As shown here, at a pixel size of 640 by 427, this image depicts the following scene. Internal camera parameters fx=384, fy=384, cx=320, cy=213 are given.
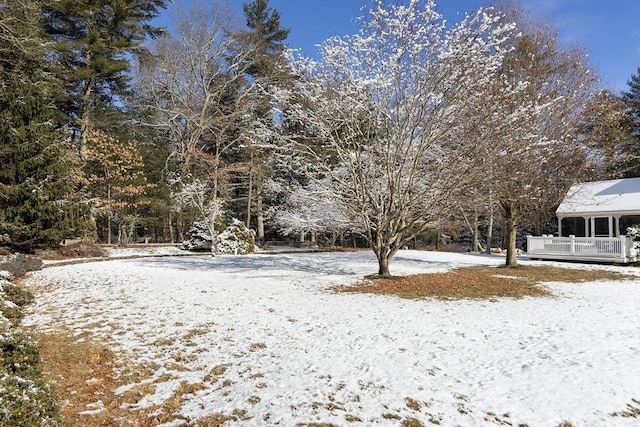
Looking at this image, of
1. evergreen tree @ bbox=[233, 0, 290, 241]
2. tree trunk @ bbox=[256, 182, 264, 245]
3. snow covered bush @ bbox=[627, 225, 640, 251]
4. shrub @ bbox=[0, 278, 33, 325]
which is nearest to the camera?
shrub @ bbox=[0, 278, 33, 325]

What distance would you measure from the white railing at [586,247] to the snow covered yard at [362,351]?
755 cm

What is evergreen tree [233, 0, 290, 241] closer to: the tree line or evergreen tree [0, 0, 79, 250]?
the tree line

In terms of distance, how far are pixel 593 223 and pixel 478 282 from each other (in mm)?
11084

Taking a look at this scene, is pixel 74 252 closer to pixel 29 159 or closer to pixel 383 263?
pixel 29 159

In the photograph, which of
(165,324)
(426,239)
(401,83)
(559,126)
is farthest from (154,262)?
(426,239)

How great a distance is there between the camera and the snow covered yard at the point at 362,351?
136 inches

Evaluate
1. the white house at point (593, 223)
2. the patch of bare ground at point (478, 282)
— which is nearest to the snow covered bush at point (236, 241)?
the patch of bare ground at point (478, 282)

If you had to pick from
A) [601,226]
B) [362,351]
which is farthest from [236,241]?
[601,226]

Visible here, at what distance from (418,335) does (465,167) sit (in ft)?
17.0

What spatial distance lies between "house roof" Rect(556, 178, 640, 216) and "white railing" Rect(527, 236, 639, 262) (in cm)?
191

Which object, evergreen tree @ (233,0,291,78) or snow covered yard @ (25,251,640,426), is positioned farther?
evergreen tree @ (233,0,291,78)

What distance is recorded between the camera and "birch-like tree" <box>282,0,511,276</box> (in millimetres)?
8664

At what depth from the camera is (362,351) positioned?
4750 millimetres

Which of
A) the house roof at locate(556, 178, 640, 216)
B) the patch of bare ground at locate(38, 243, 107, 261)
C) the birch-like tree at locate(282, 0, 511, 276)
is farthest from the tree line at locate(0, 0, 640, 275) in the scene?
the house roof at locate(556, 178, 640, 216)
